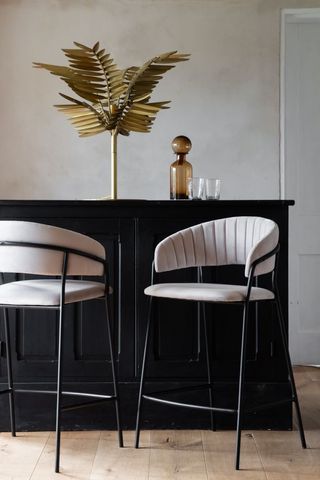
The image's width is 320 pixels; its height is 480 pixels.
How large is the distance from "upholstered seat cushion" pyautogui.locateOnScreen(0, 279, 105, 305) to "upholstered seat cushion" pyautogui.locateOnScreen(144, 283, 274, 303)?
250 millimetres

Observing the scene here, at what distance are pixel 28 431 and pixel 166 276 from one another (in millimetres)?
930

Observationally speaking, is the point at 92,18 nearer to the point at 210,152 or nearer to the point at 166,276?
the point at 210,152

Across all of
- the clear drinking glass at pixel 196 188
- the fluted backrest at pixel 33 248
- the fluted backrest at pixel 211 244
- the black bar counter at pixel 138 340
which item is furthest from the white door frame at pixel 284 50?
the fluted backrest at pixel 33 248

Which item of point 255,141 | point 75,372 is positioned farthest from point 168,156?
point 75,372

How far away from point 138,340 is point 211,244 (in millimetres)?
545

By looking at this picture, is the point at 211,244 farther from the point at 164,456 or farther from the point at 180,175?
the point at 164,456

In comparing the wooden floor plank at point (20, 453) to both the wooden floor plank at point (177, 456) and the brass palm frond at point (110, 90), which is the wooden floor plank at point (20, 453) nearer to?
the wooden floor plank at point (177, 456)

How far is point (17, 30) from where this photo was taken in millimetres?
4262

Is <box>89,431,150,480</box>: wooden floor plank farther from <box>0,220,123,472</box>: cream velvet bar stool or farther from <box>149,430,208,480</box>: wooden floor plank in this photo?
<box>0,220,123,472</box>: cream velvet bar stool

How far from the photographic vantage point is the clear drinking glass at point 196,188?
10.1ft

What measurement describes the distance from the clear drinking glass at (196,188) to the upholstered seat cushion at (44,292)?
2.47 ft

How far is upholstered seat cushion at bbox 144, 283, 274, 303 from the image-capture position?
7.97 ft

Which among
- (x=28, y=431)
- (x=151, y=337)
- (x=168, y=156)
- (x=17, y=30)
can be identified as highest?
(x=17, y=30)

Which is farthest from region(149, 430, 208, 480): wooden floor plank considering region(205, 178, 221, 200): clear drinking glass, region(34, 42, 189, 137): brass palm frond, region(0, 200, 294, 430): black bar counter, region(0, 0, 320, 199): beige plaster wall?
region(0, 0, 320, 199): beige plaster wall
